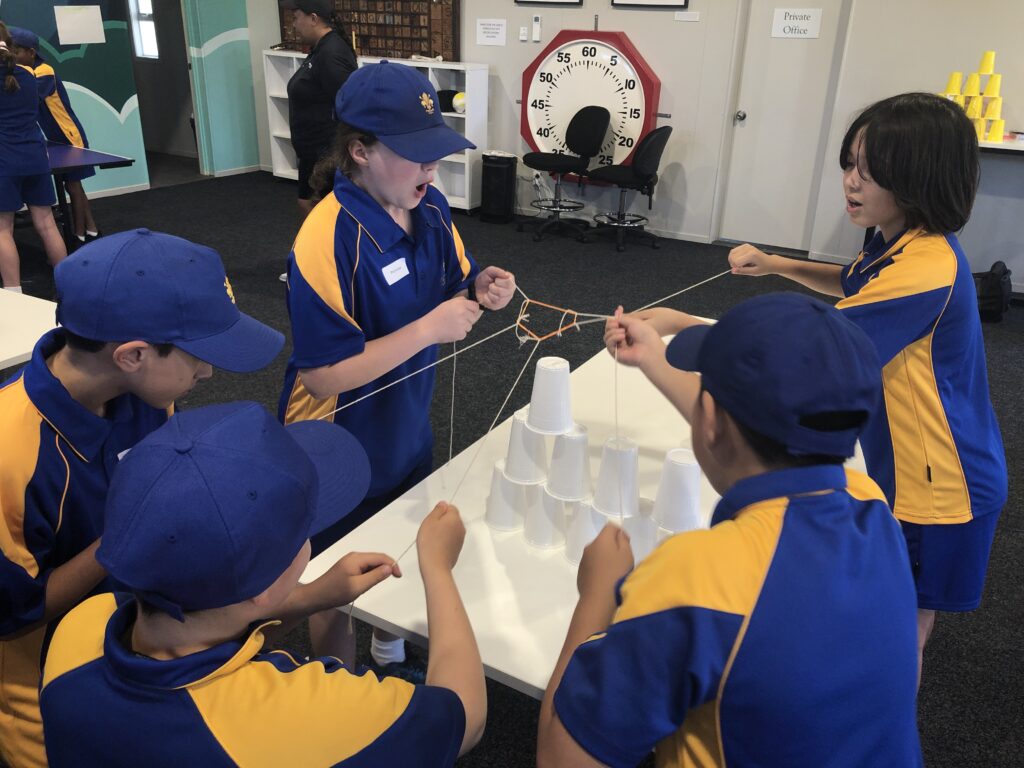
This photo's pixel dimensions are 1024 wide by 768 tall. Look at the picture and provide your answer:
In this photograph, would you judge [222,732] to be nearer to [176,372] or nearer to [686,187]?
[176,372]

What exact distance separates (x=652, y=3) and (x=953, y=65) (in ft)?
6.87

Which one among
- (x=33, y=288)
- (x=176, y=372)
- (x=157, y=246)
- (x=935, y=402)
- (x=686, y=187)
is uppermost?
(x=157, y=246)

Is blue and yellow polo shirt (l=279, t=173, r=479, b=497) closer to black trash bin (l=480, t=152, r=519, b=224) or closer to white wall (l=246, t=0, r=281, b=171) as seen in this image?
black trash bin (l=480, t=152, r=519, b=224)

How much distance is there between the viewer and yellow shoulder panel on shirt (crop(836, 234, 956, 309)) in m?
1.40

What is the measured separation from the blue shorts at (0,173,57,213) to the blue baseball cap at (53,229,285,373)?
3873mm

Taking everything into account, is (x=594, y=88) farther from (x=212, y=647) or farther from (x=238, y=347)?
(x=212, y=647)

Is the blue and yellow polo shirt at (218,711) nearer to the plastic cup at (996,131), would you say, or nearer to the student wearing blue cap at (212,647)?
the student wearing blue cap at (212,647)

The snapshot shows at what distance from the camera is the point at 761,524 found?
78cm

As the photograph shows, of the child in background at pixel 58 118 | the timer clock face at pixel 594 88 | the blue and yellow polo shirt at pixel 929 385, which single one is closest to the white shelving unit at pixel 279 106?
the child in background at pixel 58 118

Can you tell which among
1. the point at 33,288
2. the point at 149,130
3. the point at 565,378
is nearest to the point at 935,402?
the point at 565,378

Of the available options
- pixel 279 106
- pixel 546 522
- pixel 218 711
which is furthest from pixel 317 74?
pixel 218 711

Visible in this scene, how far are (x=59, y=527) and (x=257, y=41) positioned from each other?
7.84 meters

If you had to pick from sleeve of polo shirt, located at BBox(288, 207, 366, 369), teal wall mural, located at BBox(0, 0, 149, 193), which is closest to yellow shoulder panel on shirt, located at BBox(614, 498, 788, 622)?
sleeve of polo shirt, located at BBox(288, 207, 366, 369)

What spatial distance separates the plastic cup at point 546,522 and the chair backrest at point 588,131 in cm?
492
